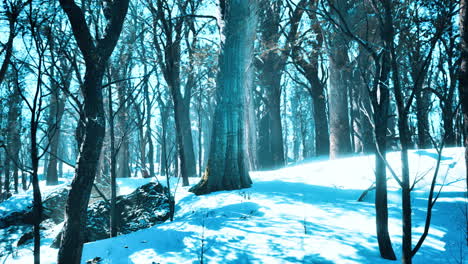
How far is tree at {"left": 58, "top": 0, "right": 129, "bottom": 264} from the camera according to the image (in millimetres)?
3188

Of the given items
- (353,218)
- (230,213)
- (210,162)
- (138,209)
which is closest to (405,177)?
(353,218)

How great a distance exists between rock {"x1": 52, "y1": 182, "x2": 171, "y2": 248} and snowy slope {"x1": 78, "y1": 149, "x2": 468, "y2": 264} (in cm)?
105

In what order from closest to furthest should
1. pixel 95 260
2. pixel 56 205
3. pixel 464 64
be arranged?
pixel 95 260 < pixel 464 64 < pixel 56 205

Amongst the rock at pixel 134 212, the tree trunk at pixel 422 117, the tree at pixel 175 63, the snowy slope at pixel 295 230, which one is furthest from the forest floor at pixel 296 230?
the tree at pixel 175 63

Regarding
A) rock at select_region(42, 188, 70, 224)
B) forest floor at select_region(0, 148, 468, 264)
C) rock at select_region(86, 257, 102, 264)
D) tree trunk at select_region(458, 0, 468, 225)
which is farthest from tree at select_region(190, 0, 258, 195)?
rock at select_region(42, 188, 70, 224)

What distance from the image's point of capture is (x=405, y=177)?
82.0 inches

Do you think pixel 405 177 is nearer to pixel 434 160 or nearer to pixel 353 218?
pixel 353 218

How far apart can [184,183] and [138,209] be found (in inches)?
70.1

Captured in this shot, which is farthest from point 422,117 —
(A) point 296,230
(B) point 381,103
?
(A) point 296,230

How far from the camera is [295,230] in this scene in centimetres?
351

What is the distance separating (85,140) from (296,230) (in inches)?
115

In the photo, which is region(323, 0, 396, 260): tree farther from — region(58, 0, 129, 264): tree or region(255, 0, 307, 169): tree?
→ region(255, 0, 307, 169): tree

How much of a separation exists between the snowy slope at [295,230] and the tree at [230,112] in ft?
2.39

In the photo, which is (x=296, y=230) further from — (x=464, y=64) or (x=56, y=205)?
(x=56, y=205)
